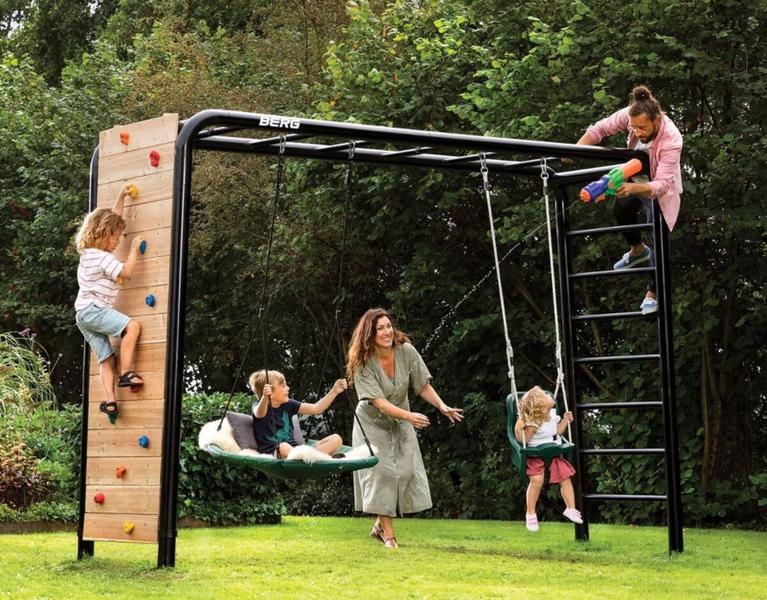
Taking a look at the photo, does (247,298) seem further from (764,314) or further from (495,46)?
(764,314)

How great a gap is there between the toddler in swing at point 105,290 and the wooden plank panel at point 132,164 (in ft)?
1.06

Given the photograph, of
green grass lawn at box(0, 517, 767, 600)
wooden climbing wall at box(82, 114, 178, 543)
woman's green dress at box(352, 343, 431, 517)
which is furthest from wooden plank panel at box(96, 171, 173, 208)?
green grass lawn at box(0, 517, 767, 600)

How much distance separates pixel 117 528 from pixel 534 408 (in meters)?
3.17

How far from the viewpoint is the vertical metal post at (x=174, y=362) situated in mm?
7598

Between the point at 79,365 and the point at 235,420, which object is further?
the point at 79,365

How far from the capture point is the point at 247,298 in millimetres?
18109

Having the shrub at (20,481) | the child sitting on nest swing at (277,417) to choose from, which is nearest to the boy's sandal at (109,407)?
the child sitting on nest swing at (277,417)

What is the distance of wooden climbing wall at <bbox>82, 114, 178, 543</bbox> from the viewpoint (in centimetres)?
779

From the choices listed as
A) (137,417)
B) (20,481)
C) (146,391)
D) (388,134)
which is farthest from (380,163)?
(20,481)

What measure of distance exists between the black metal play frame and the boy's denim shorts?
1.15ft

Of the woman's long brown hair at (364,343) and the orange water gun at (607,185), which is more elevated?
the orange water gun at (607,185)

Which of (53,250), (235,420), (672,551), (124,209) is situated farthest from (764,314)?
(53,250)

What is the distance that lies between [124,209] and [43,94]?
14.4 metres

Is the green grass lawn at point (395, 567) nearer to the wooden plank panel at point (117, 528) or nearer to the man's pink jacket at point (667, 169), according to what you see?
the wooden plank panel at point (117, 528)
